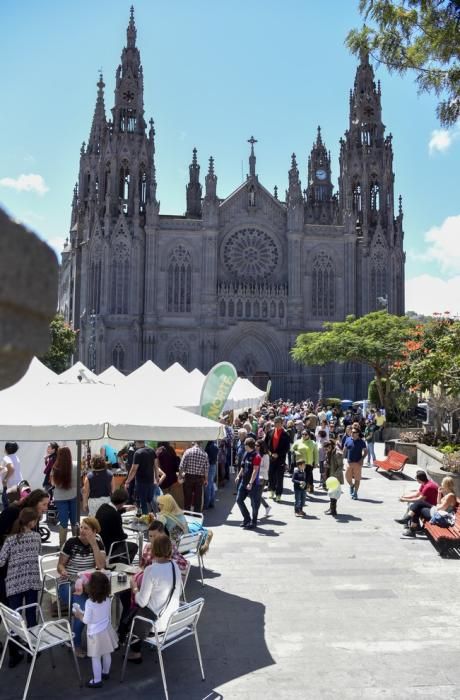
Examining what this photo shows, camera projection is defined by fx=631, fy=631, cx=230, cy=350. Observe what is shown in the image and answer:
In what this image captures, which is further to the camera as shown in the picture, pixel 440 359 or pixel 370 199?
pixel 370 199

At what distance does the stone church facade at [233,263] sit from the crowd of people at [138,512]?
31.5 m

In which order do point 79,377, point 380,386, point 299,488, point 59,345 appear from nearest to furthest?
point 79,377 → point 299,488 → point 380,386 → point 59,345

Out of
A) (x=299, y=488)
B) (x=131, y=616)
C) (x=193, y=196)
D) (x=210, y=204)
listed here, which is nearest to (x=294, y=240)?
(x=210, y=204)

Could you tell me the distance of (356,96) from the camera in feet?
176

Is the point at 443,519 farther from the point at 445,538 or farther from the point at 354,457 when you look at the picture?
the point at 354,457

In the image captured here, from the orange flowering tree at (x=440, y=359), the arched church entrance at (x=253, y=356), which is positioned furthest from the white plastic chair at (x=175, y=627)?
the arched church entrance at (x=253, y=356)

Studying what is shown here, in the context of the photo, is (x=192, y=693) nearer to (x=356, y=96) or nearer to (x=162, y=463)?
(x=162, y=463)

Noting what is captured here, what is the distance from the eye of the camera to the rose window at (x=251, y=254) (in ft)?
164

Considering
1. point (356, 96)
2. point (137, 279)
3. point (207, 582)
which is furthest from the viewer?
point (356, 96)

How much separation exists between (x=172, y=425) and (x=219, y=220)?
43.6 meters

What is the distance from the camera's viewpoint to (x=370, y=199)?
52250mm

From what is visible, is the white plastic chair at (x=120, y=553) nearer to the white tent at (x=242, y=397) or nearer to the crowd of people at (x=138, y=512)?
the crowd of people at (x=138, y=512)

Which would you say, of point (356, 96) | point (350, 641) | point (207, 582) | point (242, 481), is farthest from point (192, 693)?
point (356, 96)

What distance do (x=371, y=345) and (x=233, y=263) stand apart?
21966 mm
